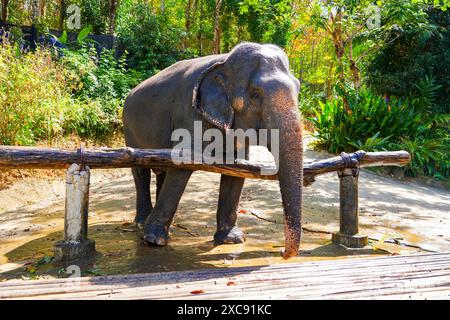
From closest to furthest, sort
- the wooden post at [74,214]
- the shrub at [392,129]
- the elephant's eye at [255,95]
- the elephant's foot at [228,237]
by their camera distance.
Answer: the wooden post at [74,214] < the elephant's eye at [255,95] < the elephant's foot at [228,237] < the shrub at [392,129]

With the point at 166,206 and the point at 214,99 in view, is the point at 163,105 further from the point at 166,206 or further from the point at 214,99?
the point at 166,206

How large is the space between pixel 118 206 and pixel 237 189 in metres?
2.64

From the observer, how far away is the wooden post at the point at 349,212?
5035 millimetres

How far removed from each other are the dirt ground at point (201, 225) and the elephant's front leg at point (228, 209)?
154 millimetres

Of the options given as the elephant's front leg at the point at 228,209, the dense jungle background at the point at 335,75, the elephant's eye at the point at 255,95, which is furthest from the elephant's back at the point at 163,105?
the dense jungle background at the point at 335,75

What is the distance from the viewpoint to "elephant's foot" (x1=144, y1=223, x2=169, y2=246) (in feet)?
15.0

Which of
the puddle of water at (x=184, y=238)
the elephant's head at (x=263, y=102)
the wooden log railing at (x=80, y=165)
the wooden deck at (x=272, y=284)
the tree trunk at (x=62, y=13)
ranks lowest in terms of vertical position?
the puddle of water at (x=184, y=238)

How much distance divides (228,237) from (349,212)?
1.42 meters

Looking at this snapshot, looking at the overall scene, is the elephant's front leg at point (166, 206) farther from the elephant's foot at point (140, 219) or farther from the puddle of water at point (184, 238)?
the elephant's foot at point (140, 219)

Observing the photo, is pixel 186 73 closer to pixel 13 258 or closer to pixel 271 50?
pixel 271 50

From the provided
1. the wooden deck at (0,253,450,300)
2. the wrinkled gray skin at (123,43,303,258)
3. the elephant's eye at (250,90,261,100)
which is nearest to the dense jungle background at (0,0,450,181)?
the wrinkled gray skin at (123,43,303,258)

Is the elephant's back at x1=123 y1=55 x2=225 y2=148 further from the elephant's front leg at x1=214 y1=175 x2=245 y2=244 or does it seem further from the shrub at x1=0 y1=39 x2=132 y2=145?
the shrub at x1=0 y1=39 x2=132 y2=145

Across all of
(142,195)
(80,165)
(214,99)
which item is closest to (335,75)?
(142,195)
